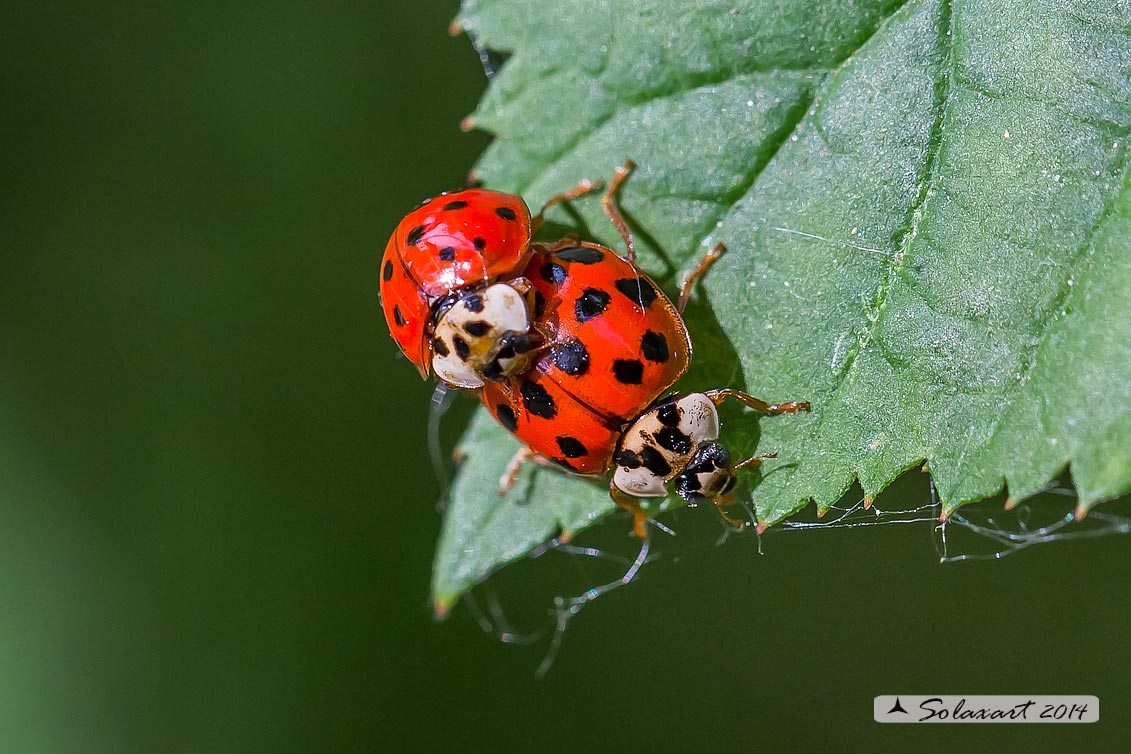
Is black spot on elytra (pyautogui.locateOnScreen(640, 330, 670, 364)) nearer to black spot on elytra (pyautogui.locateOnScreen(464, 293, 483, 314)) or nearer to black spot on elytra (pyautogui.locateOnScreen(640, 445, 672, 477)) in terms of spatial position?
black spot on elytra (pyautogui.locateOnScreen(640, 445, 672, 477))

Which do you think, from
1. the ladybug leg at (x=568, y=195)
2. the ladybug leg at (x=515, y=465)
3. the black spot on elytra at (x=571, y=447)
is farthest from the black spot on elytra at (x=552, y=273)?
the ladybug leg at (x=515, y=465)

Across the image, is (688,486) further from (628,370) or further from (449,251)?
(449,251)

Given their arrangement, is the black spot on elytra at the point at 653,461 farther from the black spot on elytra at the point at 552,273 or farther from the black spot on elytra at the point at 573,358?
the black spot on elytra at the point at 552,273

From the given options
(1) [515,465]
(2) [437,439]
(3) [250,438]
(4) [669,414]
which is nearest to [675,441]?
(4) [669,414]

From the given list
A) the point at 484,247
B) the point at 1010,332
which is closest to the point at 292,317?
the point at 484,247

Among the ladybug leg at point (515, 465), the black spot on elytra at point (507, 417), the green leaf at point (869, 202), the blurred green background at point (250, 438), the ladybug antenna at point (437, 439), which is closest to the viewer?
the green leaf at point (869, 202)

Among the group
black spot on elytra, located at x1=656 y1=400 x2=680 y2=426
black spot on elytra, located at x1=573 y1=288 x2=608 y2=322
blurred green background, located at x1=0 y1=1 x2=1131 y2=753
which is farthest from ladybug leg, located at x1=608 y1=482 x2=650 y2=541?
blurred green background, located at x1=0 y1=1 x2=1131 y2=753
